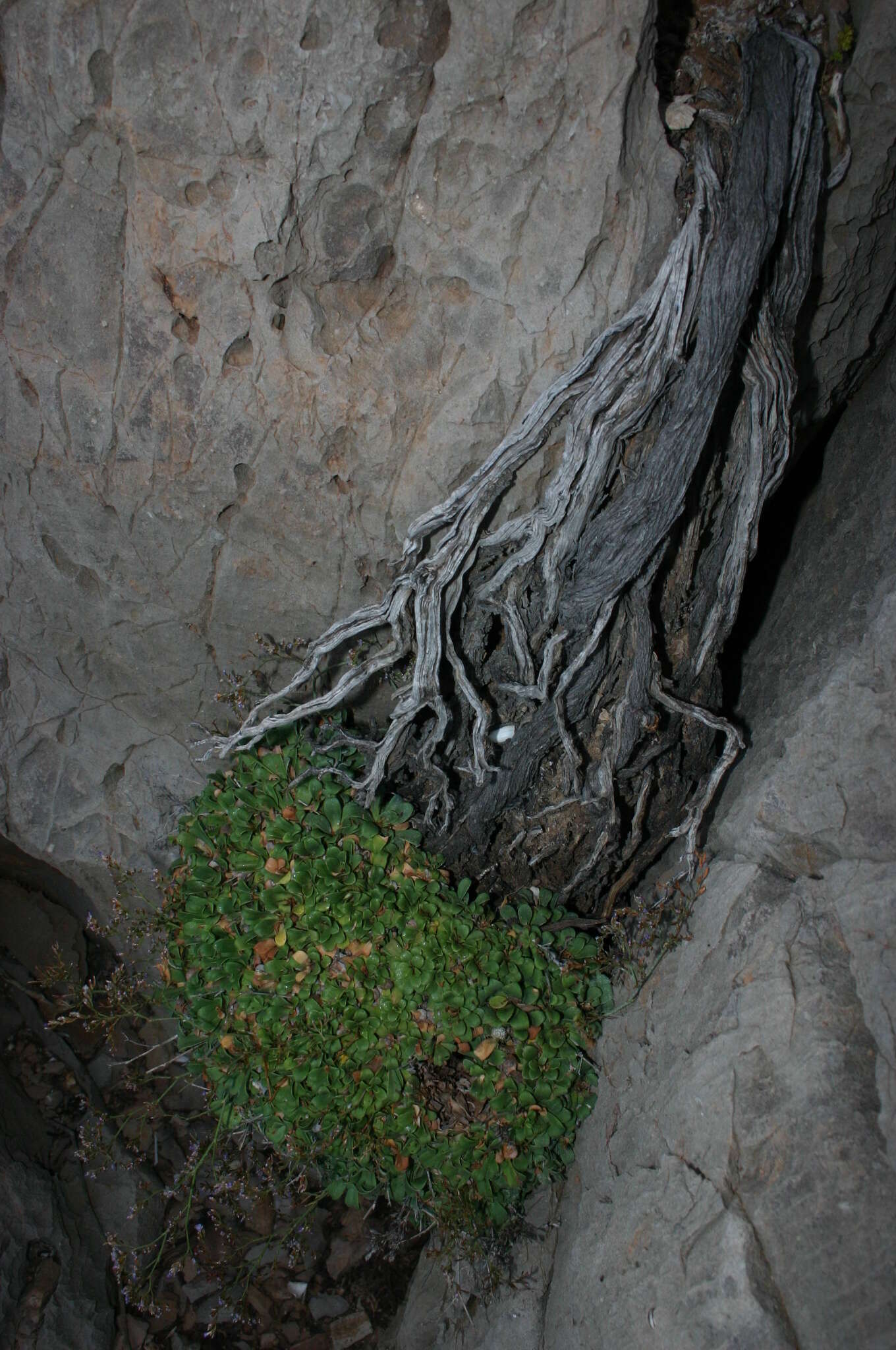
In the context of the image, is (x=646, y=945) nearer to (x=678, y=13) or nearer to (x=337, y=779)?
(x=337, y=779)

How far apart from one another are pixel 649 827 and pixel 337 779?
3.75ft

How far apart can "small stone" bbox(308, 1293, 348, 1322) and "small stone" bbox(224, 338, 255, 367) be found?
3.54 meters

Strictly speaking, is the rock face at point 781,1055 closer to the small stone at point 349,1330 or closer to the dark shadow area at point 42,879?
the small stone at point 349,1330

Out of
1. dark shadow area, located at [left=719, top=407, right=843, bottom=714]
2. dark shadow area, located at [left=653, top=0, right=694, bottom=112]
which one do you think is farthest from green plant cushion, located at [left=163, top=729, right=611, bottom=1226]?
dark shadow area, located at [left=653, top=0, right=694, bottom=112]

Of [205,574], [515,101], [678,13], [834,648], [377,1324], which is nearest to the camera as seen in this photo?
[515,101]

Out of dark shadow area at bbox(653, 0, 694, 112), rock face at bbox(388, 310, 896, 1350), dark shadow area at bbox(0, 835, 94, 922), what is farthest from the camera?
dark shadow area at bbox(0, 835, 94, 922)

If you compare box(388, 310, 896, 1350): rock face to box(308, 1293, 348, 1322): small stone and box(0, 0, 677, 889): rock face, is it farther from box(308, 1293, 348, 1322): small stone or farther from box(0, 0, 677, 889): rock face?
box(0, 0, 677, 889): rock face

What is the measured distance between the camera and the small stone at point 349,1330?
3383 mm

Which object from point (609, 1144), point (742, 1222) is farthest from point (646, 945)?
point (742, 1222)

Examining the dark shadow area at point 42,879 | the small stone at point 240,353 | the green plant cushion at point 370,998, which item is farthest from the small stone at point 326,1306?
the small stone at point 240,353

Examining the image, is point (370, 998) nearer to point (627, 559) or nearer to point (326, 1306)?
point (627, 559)

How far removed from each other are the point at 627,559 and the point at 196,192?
1514 mm

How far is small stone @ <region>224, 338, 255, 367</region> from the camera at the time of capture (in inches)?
96.1

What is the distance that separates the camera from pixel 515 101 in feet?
6.93
